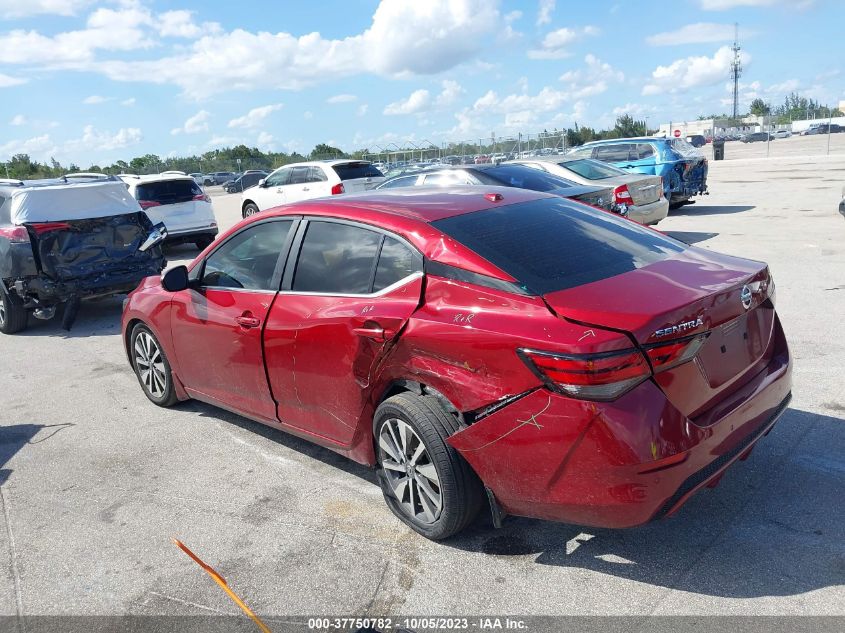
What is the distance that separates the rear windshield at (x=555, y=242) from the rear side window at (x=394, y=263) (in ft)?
0.66

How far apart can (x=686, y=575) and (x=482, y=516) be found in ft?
3.34

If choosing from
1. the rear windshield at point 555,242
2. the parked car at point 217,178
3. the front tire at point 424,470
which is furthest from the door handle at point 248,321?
the parked car at point 217,178

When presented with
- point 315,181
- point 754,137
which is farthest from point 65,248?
point 754,137

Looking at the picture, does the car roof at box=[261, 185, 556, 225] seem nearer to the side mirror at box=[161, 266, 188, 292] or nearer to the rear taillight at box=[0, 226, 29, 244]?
the side mirror at box=[161, 266, 188, 292]

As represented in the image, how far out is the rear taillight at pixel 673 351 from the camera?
288 cm

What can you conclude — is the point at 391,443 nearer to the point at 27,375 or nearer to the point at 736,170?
the point at 27,375

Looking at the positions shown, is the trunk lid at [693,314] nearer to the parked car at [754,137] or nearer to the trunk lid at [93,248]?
the trunk lid at [93,248]

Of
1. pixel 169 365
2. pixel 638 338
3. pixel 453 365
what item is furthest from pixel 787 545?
pixel 169 365

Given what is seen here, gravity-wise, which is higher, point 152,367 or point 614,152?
point 614,152

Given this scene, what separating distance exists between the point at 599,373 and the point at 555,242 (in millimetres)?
1063

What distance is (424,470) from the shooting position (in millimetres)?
3479

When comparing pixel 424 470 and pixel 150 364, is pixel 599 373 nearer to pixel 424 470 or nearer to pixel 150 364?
pixel 424 470

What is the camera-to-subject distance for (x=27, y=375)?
7109mm

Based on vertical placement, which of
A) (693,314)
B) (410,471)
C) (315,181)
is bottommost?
(410,471)
